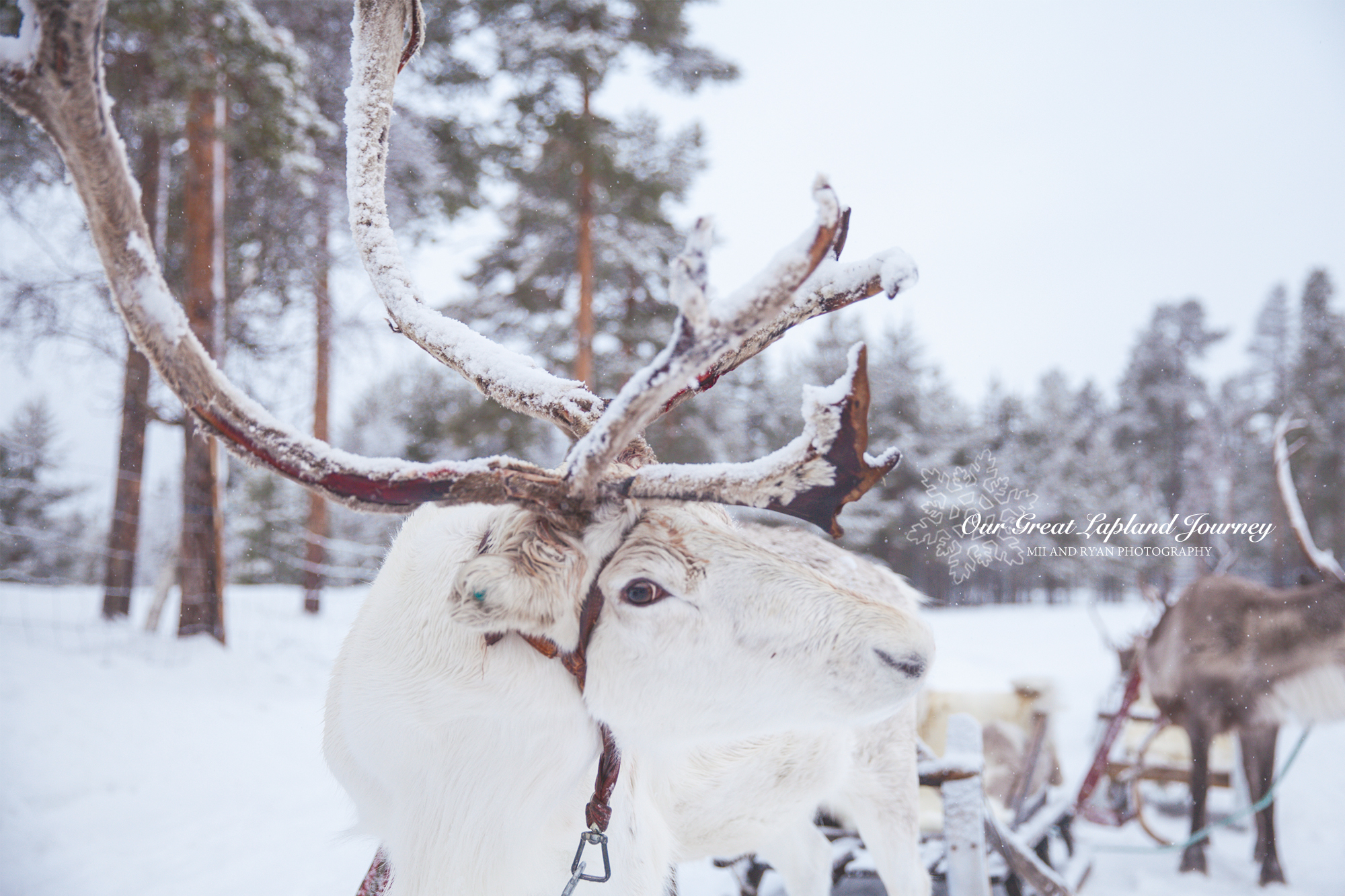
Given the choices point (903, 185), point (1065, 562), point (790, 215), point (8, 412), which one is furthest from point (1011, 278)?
point (1065, 562)

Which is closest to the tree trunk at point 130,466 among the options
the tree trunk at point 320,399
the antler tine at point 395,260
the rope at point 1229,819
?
the tree trunk at point 320,399

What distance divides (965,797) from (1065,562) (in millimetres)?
15993

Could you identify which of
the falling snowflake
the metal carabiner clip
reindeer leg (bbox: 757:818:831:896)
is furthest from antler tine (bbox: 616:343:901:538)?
the falling snowflake

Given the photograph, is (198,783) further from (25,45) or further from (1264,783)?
(1264,783)

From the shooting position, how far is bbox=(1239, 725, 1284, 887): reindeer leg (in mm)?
3916

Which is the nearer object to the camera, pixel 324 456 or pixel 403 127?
pixel 324 456

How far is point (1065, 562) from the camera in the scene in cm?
1566

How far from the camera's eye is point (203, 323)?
553 cm

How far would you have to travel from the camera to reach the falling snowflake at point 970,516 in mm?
4676

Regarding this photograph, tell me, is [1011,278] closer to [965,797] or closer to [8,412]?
[965,797]

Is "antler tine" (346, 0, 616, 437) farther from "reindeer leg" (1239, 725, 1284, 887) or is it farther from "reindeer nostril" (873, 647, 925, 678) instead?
"reindeer leg" (1239, 725, 1284, 887)

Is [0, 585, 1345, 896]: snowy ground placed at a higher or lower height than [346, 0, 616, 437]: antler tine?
lower

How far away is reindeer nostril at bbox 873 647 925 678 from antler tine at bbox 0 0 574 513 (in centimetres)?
72

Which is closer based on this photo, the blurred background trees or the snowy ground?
the snowy ground
